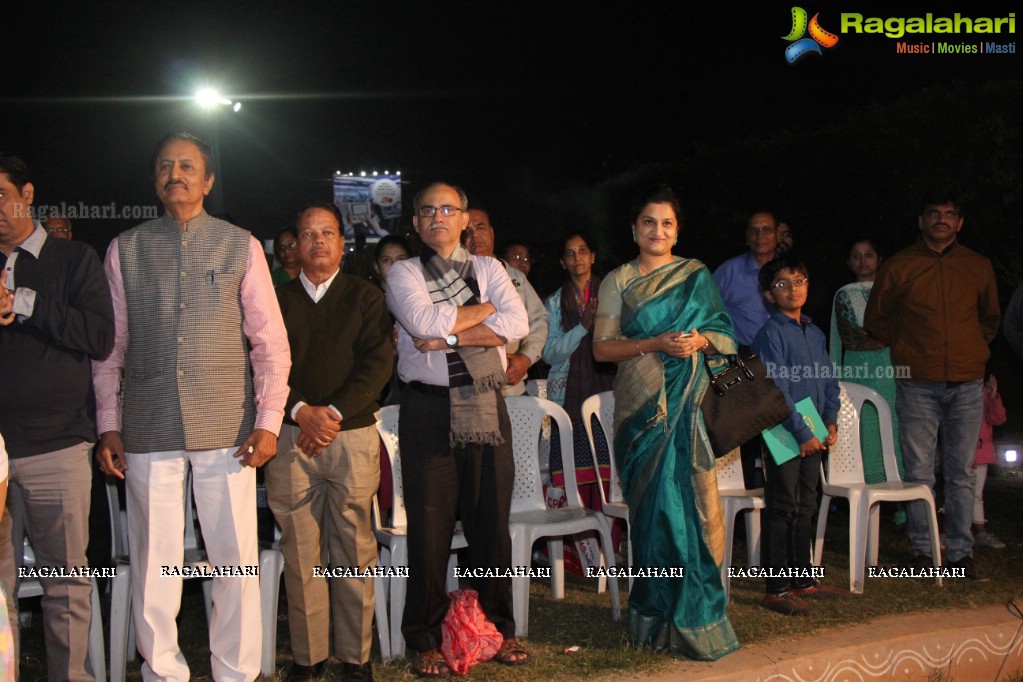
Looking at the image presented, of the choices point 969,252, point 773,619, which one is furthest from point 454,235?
point 969,252

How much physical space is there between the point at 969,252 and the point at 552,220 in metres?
11.2

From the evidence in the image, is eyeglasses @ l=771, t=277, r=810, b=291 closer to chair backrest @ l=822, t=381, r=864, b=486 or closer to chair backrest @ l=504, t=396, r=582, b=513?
chair backrest @ l=822, t=381, r=864, b=486

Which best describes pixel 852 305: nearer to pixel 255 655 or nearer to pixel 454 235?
pixel 454 235

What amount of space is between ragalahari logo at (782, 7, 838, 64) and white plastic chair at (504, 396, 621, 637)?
538cm

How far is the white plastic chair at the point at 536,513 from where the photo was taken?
167 inches

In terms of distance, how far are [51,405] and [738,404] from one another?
2705 millimetres

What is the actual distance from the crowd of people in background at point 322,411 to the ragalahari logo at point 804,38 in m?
4.51

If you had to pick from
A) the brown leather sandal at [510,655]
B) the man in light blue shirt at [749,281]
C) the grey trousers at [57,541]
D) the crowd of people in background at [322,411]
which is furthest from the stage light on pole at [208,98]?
the brown leather sandal at [510,655]

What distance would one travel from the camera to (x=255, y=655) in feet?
11.5

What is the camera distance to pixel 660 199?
4.00 meters

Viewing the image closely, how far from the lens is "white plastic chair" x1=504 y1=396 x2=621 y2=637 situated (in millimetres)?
4238

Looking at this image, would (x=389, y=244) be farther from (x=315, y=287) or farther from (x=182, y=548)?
(x=182, y=548)

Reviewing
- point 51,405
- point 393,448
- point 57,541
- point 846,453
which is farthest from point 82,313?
point 846,453

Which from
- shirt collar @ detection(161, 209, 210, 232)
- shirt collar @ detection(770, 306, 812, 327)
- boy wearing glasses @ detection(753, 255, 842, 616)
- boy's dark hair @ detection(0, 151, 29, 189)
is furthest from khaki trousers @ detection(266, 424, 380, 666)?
shirt collar @ detection(770, 306, 812, 327)
